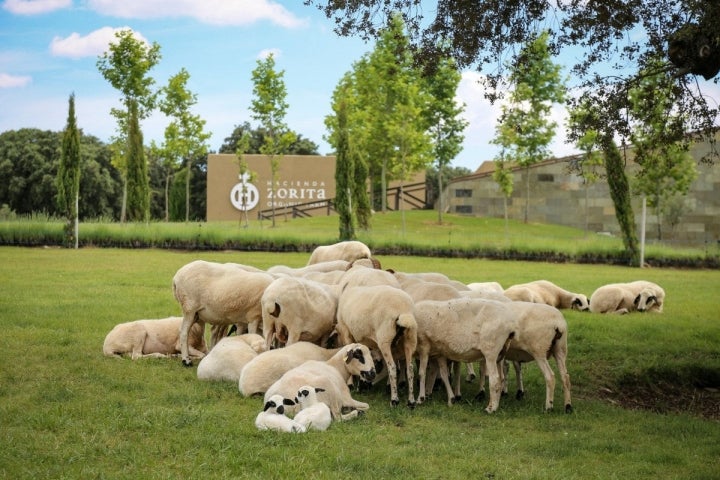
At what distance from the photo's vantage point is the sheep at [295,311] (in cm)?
1027

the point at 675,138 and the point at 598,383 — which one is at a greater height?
the point at 675,138

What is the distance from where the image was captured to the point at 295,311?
33.8 feet

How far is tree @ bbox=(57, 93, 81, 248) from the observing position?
3169 centimetres

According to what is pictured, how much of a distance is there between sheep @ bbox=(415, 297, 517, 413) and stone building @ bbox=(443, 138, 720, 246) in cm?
3418

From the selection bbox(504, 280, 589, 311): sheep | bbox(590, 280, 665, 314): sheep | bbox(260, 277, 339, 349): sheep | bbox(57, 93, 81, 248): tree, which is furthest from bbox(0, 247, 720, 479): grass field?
bbox(57, 93, 81, 248): tree

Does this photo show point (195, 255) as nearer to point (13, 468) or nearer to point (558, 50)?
point (558, 50)

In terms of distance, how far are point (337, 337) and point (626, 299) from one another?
10.5m

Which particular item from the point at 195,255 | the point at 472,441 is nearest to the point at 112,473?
the point at 472,441

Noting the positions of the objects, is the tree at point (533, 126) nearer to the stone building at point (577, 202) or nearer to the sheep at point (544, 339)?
the stone building at point (577, 202)

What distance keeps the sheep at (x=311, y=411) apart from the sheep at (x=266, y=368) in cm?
109

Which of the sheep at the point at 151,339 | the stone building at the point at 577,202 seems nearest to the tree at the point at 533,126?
the stone building at the point at 577,202

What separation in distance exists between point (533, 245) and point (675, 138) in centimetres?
2099

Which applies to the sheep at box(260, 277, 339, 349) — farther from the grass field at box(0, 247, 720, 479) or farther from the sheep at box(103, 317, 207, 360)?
the sheep at box(103, 317, 207, 360)

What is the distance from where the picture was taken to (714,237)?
44375mm
